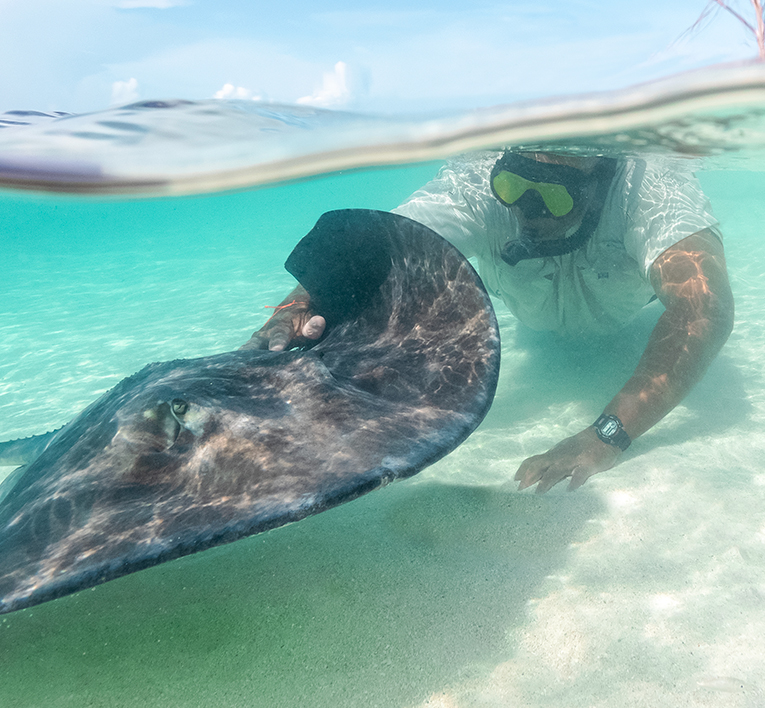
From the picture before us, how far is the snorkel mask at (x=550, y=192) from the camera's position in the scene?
4945 mm

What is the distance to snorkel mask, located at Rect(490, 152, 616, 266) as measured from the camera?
495 cm

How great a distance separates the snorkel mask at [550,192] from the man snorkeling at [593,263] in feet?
0.04

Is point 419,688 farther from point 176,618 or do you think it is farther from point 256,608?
point 176,618

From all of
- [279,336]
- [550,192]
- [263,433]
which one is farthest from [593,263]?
[263,433]

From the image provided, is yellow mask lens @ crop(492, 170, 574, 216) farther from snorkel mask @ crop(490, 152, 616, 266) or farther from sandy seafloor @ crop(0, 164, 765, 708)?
sandy seafloor @ crop(0, 164, 765, 708)

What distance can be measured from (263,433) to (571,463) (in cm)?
273

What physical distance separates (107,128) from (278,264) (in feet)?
52.0

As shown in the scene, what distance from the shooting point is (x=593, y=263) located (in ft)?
18.0

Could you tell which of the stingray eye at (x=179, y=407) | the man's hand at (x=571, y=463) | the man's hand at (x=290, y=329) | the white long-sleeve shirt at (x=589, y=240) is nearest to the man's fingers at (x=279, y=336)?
the man's hand at (x=290, y=329)

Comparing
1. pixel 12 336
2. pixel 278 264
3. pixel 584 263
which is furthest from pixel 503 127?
pixel 278 264

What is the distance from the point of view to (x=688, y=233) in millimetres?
4609

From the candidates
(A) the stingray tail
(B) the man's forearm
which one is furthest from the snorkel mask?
(A) the stingray tail

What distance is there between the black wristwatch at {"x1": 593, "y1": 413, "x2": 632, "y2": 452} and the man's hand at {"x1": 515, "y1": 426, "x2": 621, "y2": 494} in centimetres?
4

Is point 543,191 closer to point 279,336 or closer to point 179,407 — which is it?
point 279,336
